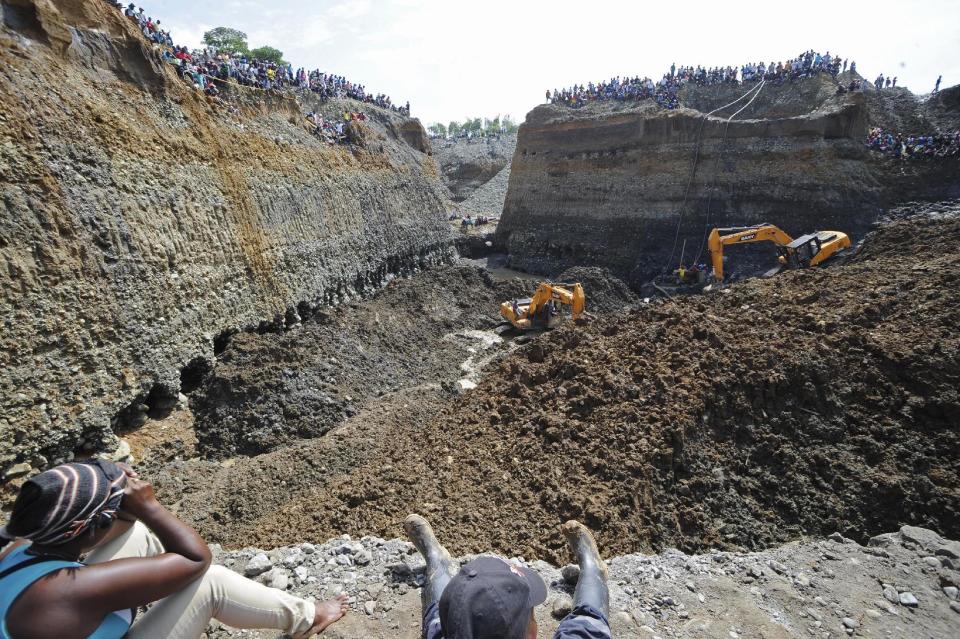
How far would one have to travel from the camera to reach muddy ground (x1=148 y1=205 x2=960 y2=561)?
4930 millimetres

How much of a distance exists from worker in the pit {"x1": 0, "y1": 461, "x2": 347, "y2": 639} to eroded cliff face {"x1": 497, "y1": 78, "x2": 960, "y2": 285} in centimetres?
1954

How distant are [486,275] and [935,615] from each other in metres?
15.8

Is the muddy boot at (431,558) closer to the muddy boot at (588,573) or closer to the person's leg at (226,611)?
the person's leg at (226,611)

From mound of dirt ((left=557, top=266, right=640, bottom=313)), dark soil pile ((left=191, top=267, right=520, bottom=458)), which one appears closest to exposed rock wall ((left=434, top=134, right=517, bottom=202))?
mound of dirt ((left=557, top=266, right=640, bottom=313))

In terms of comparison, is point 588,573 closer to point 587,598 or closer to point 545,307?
point 587,598

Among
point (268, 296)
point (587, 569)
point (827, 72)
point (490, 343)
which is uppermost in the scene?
point (827, 72)

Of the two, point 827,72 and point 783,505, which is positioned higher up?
point 827,72

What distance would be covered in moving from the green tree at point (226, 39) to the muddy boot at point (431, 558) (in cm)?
4475

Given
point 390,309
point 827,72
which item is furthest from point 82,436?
point 827,72

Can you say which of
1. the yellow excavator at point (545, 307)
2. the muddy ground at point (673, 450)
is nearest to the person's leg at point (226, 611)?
the muddy ground at point (673, 450)

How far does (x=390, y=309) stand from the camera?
13.9 m

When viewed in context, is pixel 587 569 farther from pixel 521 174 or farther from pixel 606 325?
pixel 521 174

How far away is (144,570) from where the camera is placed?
7.41 feet

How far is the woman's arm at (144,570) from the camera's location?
82.7 inches
